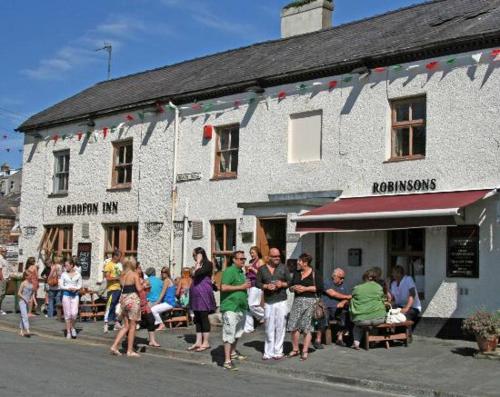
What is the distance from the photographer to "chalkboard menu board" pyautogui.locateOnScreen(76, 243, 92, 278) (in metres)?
22.5

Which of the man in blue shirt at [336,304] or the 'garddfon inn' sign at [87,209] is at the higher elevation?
the 'garddfon inn' sign at [87,209]

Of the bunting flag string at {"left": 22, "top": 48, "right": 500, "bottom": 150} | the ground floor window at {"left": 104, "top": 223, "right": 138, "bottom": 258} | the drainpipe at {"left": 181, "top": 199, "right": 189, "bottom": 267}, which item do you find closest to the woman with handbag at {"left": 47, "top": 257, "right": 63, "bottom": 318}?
the ground floor window at {"left": 104, "top": 223, "right": 138, "bottom": 258}

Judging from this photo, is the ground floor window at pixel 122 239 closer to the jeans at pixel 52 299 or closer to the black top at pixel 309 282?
the jeans at pixel 52 299

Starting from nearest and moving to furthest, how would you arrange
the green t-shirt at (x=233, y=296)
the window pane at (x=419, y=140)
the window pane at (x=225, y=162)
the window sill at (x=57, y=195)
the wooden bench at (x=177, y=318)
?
1. the green t-shirt at (x=233, y=296)
2. the window pane at (x=419, y=140)
3. the wooden bench at (x=177, y=318)
4. the window pane at (x=225, y=162)
5. the window sill at (x=57, y=195)

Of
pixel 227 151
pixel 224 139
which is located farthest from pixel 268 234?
pixel 224 139

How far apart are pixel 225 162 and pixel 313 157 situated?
115 inches

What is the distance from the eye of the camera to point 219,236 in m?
19.0

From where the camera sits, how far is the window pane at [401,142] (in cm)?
1553

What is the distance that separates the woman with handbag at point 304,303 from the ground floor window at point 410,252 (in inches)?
120

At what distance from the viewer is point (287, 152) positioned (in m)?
17.5

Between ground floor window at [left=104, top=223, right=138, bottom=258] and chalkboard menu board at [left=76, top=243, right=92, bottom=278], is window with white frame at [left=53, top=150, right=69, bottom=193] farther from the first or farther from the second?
ground floor window at [left=104, top=223, right=138, bottom=258]

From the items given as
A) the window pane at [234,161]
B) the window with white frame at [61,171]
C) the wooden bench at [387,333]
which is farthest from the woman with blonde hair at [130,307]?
the window with white frame at [61,171]

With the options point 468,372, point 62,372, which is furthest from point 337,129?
point 62,372

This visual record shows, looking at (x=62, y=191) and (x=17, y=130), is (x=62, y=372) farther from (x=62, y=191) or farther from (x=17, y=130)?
(x=17, y=130)
